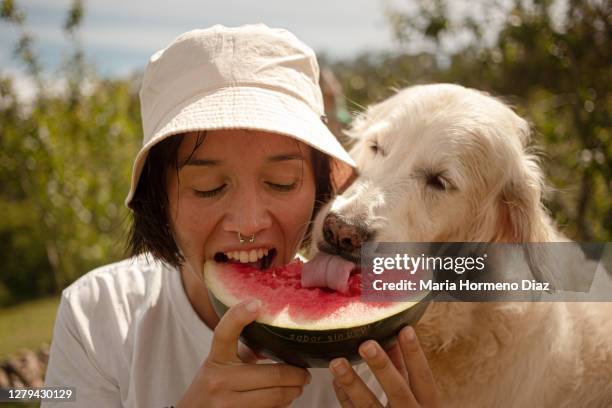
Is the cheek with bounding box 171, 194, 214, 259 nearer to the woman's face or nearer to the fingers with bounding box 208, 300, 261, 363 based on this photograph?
the woman's face

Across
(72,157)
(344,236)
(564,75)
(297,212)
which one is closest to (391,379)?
(344,236)

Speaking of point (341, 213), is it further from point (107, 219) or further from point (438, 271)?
point (107, 219)

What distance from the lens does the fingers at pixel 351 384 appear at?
5.81 feet

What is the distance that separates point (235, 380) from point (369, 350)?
46 cm

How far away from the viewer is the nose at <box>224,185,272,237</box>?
6.65ft

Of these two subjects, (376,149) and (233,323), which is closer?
(233,323)

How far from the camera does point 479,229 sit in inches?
99.7

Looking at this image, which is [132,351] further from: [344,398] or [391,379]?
[391,379]

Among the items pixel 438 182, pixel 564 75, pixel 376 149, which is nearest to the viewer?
pixel 438 182

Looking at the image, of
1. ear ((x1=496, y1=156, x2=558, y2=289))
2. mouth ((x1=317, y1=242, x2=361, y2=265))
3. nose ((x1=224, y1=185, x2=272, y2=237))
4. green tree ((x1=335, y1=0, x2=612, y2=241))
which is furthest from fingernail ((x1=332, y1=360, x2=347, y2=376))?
green tree ((x1=335, y1=0, x2=612, y2=241))

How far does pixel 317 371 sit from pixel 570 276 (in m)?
1.29

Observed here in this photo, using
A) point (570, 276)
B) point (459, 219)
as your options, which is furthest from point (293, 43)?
point (570, 276)

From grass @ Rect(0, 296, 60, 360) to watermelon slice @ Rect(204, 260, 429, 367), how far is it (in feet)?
23.2

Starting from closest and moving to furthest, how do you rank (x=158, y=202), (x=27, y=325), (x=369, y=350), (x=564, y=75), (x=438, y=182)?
(x=369, y=350) < (x=158, y=202) < (x=438, y=182) < (x=564, y=75) < (x=27, y=325)
